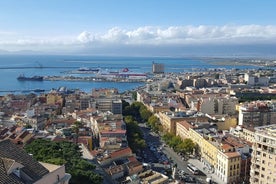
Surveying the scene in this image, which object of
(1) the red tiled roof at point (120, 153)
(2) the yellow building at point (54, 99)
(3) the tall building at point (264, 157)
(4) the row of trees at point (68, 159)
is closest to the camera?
(4) the row of trees at point (68, 159)

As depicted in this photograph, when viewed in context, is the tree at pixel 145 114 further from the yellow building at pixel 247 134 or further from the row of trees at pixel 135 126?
the yellow building at pixel 247 134

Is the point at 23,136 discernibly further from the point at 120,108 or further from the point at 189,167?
the point at 120,108

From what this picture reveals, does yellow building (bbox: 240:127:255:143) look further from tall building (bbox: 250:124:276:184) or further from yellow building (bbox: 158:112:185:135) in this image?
tall building (bbox: 250:124:276:184)

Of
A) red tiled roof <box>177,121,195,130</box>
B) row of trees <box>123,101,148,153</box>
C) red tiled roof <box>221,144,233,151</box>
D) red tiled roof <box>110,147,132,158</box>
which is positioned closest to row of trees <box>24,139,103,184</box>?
red tiled roof <box>110,147,132,158</box>

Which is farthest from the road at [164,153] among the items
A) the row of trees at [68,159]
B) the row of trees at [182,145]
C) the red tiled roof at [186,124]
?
the row of trees at [68,159]

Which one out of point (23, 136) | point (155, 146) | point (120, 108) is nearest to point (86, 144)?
point (23, 136)

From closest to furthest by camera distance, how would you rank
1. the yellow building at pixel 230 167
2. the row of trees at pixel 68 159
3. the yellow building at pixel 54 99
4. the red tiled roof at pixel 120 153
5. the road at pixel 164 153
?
1. the row of trees at pixel 68 159
2. the yellow building at pixel 230 167
3. the red tiled roof at pixel 120 153
4. the road at pixel 164 153
5. the yellow building at pixel 54 99

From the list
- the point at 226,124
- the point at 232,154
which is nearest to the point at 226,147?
the point at 232,154
